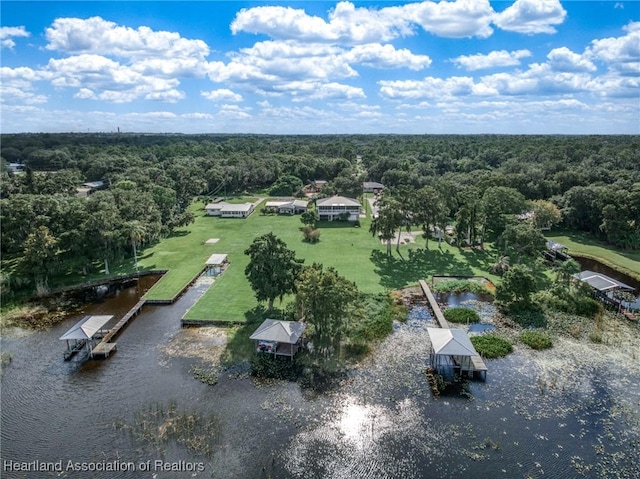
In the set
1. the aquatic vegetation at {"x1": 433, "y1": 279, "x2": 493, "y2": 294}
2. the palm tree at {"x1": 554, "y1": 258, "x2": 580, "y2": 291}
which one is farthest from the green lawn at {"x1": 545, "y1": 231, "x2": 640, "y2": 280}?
the aquatic vegetation at {"x1": 433, "y1": 279, "x2": 493, "y2": 294}

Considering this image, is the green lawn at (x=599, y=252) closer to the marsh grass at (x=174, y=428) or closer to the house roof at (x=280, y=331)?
the house roof at (x=280, y=331)

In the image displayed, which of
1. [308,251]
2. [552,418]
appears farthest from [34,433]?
[308,251]

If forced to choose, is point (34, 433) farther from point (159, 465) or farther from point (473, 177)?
point (473, 177)

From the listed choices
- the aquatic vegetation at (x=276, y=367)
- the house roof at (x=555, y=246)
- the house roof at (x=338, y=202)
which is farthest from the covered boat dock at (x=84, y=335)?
the house roof at (x=555, y=246)

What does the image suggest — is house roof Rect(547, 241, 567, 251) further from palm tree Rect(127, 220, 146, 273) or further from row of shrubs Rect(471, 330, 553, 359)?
palm tree Rect(127, 220, 146, 273)

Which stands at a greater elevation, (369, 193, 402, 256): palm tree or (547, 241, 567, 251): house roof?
(369, 193, 402, 256): palm tree
